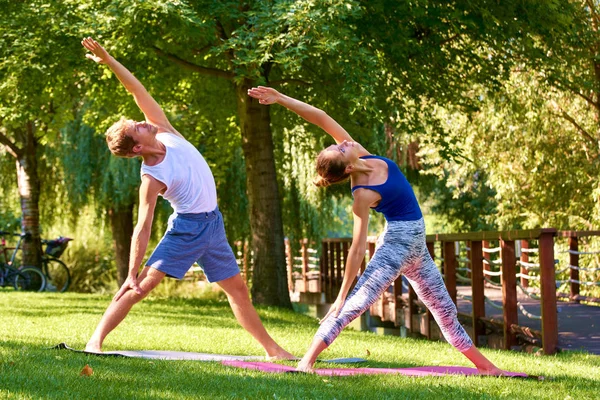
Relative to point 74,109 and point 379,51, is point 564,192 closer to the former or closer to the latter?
point 379,51

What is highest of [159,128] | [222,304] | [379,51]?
[379,51]

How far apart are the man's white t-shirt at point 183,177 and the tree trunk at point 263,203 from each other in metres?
9.22

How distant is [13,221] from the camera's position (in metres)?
30.5

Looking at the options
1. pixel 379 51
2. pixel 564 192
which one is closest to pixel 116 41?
pixel 379 51

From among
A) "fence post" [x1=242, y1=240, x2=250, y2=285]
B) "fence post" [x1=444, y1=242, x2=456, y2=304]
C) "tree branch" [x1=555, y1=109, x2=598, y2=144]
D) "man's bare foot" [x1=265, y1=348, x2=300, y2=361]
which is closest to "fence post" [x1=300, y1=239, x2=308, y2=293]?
"fence post" [x1=242, y1=240, x2=250, y2=285]

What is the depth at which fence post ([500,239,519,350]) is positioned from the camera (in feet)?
33.2

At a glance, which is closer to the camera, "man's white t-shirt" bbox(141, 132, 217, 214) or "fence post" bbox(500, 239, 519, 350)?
"man's white t-shirt" bbox(141, 132, 217, 214)

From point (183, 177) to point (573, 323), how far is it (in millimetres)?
7885

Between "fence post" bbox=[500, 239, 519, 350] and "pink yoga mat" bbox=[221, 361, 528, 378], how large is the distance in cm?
360

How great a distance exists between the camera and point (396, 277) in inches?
239

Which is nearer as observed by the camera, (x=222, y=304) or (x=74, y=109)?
(x=222, y=304)

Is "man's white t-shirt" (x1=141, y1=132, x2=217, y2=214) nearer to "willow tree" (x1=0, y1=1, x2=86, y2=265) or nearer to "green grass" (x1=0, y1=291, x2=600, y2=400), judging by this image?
"green grass" (x1=0, y1=291, x2=600, y2=400)

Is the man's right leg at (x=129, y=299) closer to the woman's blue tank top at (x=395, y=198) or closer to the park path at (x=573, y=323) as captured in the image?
the woman's blue tank top at (x=395, y=198)

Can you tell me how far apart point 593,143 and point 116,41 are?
1061 centimetres
